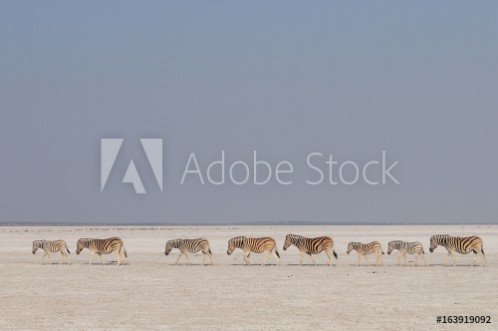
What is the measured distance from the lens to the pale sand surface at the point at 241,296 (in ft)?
48.8

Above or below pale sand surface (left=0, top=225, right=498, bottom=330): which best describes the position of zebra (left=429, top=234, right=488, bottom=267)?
above

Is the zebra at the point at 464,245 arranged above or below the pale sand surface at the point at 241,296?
above

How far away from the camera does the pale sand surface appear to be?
1488 cm

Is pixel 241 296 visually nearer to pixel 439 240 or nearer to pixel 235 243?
pixel 235 243

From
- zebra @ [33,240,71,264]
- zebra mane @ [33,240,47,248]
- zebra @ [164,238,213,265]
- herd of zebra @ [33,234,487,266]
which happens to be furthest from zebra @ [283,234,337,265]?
zebra mane @ [33,240,47,248]

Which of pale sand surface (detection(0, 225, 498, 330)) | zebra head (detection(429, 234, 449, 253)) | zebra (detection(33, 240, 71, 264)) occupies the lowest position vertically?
pale sand surface (detection(0, 225, 498, 330))

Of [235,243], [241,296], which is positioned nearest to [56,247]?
[235,243]

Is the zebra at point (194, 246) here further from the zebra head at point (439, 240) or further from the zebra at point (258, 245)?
the zebra head at point (439, 240)

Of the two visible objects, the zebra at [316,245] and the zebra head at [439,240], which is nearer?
the zebra at [316,245]

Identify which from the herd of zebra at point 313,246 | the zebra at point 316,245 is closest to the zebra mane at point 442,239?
the herd of zebra at point 313,246

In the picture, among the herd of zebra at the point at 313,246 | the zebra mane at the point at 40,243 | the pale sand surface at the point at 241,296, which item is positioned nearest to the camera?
the pale sand surface at the point at 241,296

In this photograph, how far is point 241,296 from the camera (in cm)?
1873

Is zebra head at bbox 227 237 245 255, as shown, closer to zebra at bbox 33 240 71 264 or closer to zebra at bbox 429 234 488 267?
zebra at bbox 33 240 71 264

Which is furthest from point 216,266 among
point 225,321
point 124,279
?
point 225,321
